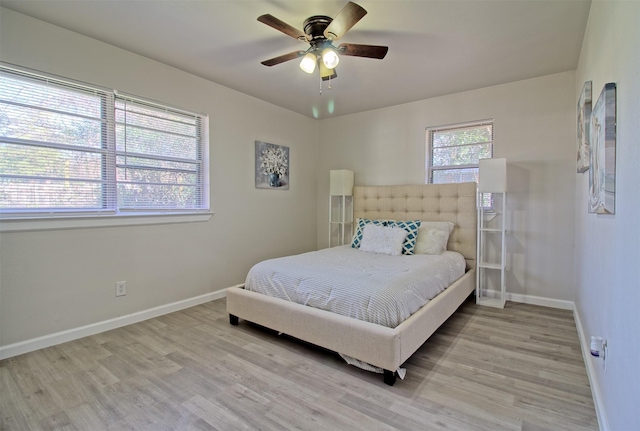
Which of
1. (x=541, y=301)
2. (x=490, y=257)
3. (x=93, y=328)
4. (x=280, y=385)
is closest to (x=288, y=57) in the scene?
(x=280, y=385)

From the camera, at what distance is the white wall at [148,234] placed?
7.68 ft

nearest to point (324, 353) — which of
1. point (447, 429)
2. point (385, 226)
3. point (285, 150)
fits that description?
point (447, 429)

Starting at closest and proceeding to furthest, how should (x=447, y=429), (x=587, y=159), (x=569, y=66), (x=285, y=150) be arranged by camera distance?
(x=447, y=429)
(x=587, y=159)
(x=569, y=66)
(x=285, y=150)

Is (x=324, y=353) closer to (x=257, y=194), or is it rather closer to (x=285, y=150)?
(x=257, y=194)

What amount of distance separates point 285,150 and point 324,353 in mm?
2999

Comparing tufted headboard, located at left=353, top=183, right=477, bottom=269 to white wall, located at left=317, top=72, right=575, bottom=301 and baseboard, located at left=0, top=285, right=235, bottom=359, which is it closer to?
white wall, located at left=317, top=72, right=575, bottom=301

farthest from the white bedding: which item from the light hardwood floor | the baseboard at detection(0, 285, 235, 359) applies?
the baseboard at detection(0, 285, 235, 359)

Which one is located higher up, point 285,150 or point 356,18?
point 356,18

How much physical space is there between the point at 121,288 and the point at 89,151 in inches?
49.1

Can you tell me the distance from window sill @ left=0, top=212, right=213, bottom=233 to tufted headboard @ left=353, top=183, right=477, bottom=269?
7.49 feet

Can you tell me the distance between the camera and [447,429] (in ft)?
5.16

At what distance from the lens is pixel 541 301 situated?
3.44 metres

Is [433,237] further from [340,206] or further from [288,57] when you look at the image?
[288,57]

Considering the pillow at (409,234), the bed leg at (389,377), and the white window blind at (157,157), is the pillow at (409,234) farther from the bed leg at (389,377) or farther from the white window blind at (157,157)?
the white window blind at (157,157)
